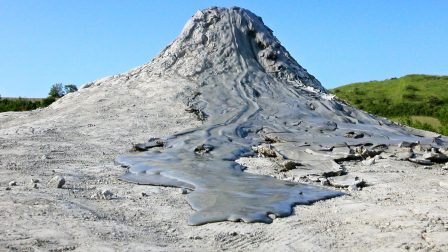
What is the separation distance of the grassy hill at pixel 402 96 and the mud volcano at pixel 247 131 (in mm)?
20963

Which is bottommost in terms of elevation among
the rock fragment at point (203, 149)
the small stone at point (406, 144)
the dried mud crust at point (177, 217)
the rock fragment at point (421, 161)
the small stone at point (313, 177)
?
the dried mud crust at point (177, 217)

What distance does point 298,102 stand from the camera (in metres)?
13.7

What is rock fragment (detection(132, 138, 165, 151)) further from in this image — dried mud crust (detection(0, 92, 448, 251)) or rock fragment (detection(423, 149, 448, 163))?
rock fragment (detection(423, 149, 448, 163))

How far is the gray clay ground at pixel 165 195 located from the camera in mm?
4520

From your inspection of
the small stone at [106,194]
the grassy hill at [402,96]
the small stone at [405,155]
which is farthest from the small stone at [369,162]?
the grassy hill at [402,96]

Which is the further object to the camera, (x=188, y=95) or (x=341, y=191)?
(x=188, y=95)

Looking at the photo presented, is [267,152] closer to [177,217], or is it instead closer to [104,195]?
[104,195]

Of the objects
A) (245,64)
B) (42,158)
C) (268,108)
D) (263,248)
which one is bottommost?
(263,248)

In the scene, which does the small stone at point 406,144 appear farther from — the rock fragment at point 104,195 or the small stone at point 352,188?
the rock fragment at point 104,195

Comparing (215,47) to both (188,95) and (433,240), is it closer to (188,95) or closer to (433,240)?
(188,95)

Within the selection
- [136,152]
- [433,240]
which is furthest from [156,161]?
[433,240]

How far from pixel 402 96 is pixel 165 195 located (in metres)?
37.5

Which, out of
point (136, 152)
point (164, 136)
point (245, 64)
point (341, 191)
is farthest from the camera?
point (245, 64)

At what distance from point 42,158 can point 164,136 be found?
9.81ft
